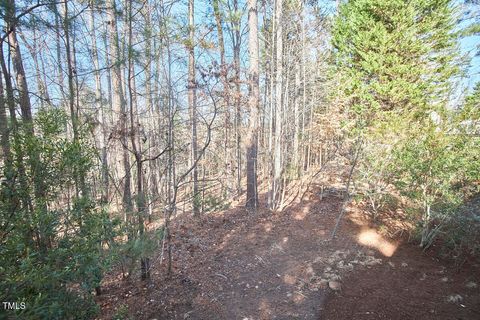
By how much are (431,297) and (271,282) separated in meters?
2.09

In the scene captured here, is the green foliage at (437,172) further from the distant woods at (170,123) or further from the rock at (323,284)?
the rock at (323,284)

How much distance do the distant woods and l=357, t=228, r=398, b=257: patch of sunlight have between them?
0.59 m

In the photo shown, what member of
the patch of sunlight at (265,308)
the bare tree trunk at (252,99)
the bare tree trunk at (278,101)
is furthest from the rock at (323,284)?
the bare tree trunk at (252,99)

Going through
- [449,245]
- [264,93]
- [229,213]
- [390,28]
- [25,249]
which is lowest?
[229,213]

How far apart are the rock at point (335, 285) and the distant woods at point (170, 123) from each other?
2170 millimetres

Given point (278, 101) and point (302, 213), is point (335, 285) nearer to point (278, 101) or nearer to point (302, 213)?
point (302, 213)

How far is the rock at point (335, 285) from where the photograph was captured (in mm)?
3336

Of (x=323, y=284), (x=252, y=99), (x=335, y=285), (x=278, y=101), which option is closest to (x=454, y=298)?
(x=335, y=285)

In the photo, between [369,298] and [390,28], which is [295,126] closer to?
[390,28]

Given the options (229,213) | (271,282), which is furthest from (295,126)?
(271,282)

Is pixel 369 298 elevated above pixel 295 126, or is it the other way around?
pixel 295 126

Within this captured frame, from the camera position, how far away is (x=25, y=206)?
1973mm

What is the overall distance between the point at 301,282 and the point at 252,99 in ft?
15.6

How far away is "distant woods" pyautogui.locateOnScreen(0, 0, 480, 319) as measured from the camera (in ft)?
6.81
